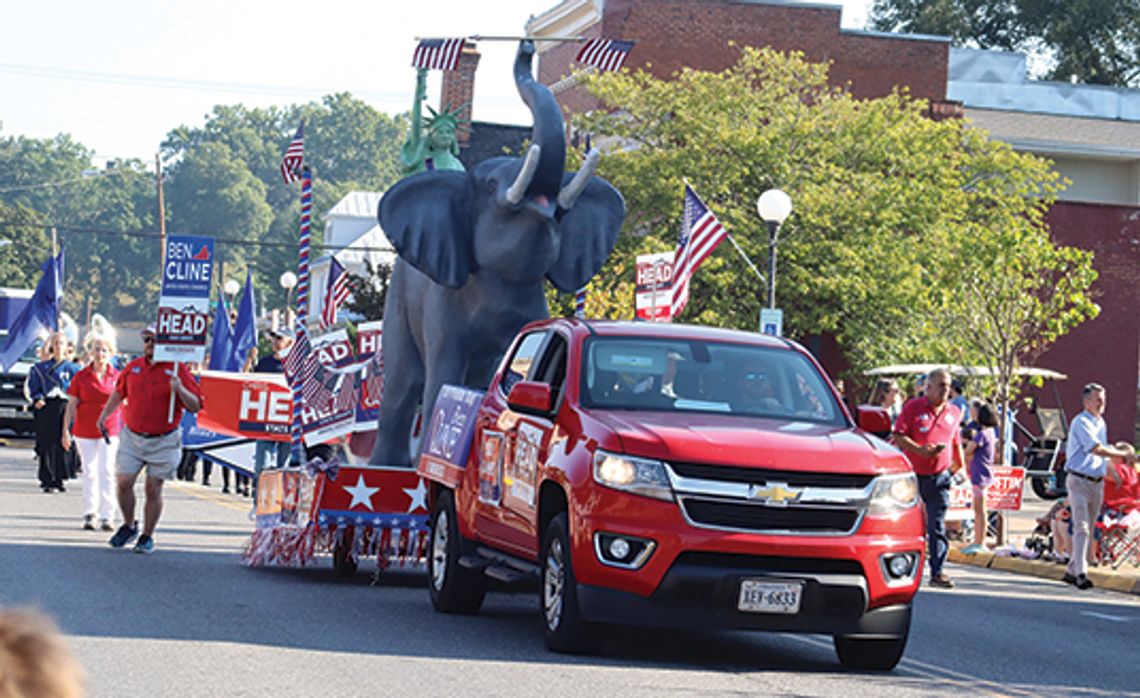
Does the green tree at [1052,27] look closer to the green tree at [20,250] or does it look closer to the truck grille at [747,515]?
the green tree at [20,250]

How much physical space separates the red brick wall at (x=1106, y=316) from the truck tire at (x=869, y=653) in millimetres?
40314

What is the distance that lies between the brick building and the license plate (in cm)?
3887

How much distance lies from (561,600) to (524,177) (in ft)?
14.2

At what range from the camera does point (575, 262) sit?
14820 millimetres

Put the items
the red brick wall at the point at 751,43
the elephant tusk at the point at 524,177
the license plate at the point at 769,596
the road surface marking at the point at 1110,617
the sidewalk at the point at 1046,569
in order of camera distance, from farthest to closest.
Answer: the red brick wall at the point at 751,43 → the sidewalk at the point at 1046,569 → the road surface marking at the point at 1110,617 → the elephant tusk at the point at 524,177 → the license plate at the point at 769,596

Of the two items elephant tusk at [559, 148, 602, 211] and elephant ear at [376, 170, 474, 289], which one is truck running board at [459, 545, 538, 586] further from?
elephant tusk at [559, 148, 602, 211]

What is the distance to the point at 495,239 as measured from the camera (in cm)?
1418

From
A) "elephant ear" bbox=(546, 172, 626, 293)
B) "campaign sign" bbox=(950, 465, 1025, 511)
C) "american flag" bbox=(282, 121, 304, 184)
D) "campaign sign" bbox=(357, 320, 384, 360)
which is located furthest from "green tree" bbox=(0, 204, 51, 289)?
"elephant ear" bbox=(546, 172, 626, 293)

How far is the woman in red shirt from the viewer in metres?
18.3

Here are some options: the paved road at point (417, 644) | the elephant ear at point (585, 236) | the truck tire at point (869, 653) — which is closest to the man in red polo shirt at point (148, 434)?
the paved road at point (417, 644)

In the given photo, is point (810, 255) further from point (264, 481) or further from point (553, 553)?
point (553, 553)

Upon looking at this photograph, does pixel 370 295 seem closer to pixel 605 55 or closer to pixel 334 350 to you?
pixel 605 55

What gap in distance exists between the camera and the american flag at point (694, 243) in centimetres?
2592

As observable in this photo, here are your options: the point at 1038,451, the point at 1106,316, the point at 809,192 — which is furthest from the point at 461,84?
the point at 1038,451
